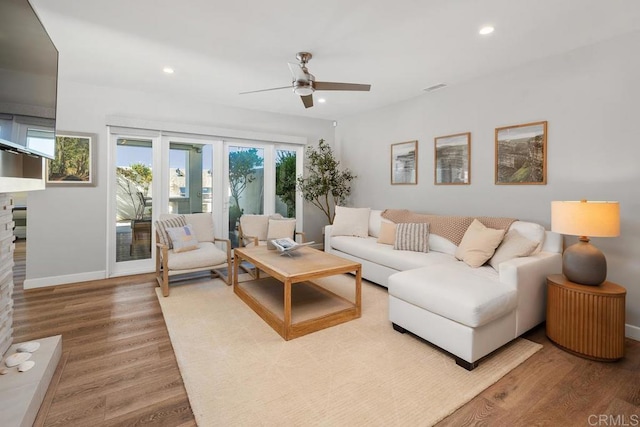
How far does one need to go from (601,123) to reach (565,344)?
6.55ft

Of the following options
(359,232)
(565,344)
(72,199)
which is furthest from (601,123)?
(72,199)

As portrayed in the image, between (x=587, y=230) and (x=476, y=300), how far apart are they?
1055mm

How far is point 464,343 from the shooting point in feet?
6.72

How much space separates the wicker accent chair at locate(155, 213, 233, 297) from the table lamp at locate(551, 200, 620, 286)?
3.46m

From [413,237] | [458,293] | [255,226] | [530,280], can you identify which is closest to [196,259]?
[255,226]

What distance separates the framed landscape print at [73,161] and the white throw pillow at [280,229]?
7.95 ft

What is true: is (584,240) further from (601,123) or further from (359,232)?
(359,232)

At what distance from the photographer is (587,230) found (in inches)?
87.7

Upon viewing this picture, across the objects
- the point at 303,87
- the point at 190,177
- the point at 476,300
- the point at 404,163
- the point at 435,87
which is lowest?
the point at 476,300

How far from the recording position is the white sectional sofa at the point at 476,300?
Answer: 2.06 meters

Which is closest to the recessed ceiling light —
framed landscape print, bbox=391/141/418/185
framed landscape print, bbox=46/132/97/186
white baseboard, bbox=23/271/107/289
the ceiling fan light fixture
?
the ceiling fan light fixture

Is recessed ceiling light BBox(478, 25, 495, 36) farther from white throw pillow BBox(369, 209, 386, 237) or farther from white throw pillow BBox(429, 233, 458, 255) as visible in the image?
white throw pillow BBox(369, 209, 386, 237)

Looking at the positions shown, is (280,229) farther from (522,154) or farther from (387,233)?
(522,154)

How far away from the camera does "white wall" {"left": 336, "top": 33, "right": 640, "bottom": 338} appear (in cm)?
257
